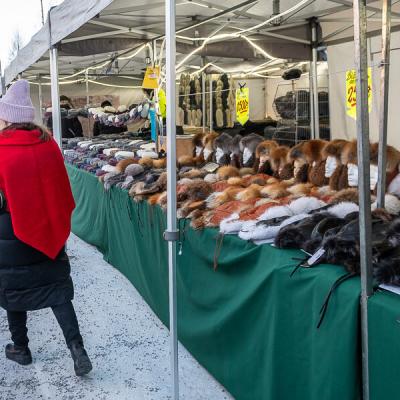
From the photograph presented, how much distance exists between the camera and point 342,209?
2.34 metres

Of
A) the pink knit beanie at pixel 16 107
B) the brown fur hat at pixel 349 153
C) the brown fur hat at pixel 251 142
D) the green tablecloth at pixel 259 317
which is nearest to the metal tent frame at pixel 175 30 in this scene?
the green tablecloth at pixel 259 317

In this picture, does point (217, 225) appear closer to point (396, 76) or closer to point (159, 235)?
point (159, 235)

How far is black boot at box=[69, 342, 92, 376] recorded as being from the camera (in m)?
2.81

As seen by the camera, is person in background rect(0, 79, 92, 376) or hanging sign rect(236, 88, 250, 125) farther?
hanging sign rect(236, 88, 250, 125)

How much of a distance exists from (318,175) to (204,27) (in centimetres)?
307

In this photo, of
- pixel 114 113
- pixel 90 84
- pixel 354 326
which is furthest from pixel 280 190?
pixel 90 84

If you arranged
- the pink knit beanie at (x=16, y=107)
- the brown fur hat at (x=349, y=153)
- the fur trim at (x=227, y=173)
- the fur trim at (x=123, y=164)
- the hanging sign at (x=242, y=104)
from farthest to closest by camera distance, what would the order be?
the hanging sign at (x=242, y=104) → the fur trim at (x=123, y=164) → the fur trim at (x=227, y=173) → the brown fur hat at (x=349, y=153) → the pink knit beanie at (x=16, y=107)

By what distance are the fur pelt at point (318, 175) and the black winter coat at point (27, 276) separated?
5.40 feet

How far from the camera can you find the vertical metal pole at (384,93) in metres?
1.98

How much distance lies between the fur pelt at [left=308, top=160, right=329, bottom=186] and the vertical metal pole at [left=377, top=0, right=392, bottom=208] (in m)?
1.02

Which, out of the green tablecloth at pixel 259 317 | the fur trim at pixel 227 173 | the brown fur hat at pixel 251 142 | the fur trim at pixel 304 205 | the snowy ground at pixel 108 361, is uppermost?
the brown fur hat at pixel 251 142

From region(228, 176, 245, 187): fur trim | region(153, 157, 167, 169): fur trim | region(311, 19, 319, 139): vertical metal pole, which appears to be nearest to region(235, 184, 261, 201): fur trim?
region(228, 176, 245, 187): fur trim

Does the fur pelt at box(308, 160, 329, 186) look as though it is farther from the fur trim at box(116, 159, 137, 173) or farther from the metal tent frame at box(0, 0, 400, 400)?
the fur trim at box(116, 159, 137, 173)

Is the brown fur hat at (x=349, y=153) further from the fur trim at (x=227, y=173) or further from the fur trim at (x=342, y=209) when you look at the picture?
the fur trim at (x=227, y=173)
